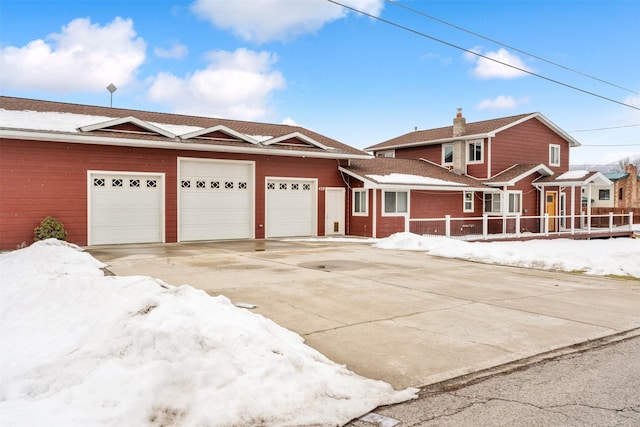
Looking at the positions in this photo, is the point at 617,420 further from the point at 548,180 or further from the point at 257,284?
the point at 548,180

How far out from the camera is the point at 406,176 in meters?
23.9

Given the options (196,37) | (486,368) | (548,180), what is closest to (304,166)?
(196,37)

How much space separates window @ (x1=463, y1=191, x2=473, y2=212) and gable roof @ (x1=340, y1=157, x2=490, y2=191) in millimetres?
678

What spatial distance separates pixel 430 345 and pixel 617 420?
2.22m

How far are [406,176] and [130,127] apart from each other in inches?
523

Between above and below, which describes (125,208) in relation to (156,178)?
below

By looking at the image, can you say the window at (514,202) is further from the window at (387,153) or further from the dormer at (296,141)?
the dormer at (296,141)

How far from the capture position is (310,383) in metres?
4.16

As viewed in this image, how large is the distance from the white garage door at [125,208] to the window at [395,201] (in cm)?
1009

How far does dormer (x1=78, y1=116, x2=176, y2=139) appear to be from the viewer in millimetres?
16605

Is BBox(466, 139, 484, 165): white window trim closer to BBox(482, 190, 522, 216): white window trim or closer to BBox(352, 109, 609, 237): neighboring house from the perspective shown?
BBox(352, 109, 609, 237): neighboring house

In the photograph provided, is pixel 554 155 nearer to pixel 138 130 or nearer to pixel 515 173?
pixel 515 173

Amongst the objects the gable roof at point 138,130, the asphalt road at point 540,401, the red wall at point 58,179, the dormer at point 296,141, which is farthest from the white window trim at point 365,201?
the asphalt road at point 540,401

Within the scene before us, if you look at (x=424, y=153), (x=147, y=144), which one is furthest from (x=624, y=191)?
(x=147, y=144)
